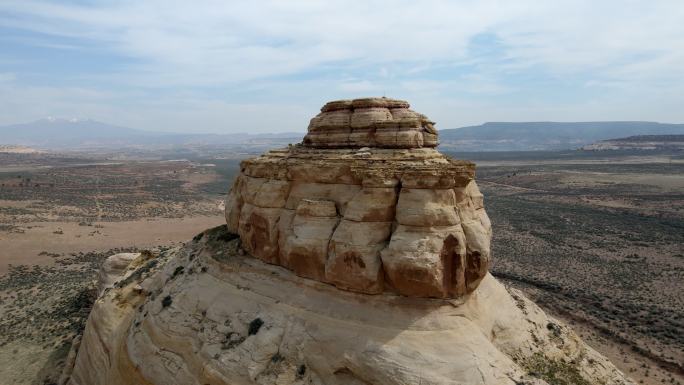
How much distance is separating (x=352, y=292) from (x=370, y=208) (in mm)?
2995

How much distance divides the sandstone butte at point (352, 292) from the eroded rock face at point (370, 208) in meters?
0.05

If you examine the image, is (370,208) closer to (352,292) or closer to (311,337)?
(352,292)

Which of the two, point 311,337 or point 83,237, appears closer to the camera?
point 311,337

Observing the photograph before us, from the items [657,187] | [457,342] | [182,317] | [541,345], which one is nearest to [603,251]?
[541,345]

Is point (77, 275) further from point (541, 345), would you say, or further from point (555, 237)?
point (555, 237)

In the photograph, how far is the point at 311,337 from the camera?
15.9m

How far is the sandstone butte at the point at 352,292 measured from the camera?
15.1 meters

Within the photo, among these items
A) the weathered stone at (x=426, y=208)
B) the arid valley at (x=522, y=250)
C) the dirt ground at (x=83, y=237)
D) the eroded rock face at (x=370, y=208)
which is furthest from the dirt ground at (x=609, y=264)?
the dirt ground at (x=83, y=237)

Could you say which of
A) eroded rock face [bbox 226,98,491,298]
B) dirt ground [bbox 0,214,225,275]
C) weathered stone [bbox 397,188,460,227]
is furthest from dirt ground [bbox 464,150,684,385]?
dirt ground [bbox 0,214,225,275]

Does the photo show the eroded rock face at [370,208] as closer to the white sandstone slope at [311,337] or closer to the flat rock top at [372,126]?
the flat rock top at [372,126]

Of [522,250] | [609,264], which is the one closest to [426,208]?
[609,264]

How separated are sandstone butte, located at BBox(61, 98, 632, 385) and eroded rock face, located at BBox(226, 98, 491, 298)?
0.05m

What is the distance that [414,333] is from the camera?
15.0 meters

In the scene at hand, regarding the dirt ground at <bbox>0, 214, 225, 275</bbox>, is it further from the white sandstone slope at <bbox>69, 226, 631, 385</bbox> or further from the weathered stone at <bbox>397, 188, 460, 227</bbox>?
the weathered stone at <bbox>397, 188, 460, 227</bbox>
